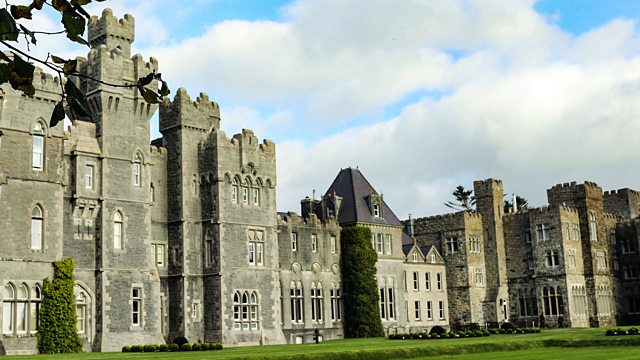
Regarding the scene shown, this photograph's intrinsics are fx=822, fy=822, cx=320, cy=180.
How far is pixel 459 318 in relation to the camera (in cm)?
7294

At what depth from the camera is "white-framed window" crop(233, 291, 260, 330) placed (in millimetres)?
49531

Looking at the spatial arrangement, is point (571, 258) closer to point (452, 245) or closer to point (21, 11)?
point (452, 245)

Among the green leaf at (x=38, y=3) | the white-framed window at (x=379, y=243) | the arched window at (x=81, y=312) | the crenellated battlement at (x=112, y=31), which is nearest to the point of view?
the green leaf at (x=38, y=3)

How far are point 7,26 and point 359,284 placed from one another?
54.8 metres

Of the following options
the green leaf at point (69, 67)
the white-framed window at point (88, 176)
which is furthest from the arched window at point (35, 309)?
the green leaf at point (69, 67)

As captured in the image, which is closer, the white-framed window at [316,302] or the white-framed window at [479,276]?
the white-framed window at [316,302]

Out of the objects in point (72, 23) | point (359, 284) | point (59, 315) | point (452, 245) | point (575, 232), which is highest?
point (575, 232)

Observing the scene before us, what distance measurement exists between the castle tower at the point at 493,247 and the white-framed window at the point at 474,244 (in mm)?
1244

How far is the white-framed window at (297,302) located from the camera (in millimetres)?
55625

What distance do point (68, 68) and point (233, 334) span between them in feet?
148

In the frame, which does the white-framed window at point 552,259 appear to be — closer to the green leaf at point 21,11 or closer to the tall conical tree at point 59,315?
the tall conical tree at point 59,315

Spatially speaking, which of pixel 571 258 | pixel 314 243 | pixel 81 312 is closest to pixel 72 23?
pixel 81 312

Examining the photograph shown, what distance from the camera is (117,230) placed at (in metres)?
44.0

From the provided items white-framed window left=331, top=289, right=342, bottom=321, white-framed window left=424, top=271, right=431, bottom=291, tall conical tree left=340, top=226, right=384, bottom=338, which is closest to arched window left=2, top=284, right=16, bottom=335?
white-framed window left=331, top=289, right=342, bottom=321
